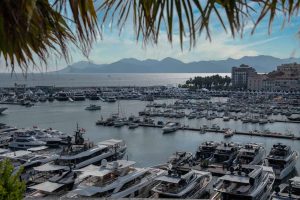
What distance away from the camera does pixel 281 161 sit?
61.8 ft

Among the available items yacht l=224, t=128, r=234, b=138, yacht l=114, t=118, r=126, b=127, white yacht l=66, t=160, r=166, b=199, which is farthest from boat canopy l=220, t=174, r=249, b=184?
yacht l=114, t=118, r=126, b=127

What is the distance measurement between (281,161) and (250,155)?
1.75 meters

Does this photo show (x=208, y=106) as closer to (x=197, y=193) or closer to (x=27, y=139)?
(x=27, y=139)

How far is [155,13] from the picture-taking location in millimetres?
1384

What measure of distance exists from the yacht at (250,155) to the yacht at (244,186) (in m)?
4.85

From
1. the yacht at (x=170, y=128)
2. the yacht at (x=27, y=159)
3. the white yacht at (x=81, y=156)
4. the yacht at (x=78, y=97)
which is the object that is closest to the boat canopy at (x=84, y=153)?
the white yacht at (x=81, y=156)

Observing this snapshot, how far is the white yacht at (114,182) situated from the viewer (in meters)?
12.6

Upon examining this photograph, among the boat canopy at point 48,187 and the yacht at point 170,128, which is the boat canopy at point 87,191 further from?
the yacht at point 170,128

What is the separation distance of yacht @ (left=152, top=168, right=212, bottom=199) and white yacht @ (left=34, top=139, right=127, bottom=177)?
4617 mm

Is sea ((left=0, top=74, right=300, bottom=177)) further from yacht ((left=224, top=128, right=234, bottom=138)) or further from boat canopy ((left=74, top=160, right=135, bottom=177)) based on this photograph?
boat canopy ((left=74, top=160, right=135, bottom=177))

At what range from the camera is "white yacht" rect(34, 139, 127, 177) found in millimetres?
16703

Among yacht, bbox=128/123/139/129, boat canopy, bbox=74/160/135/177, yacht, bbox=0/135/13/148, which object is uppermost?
boat canopy, bbox=74/160/135/177

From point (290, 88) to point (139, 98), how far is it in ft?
115

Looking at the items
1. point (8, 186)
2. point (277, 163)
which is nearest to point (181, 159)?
point (277, 163)
